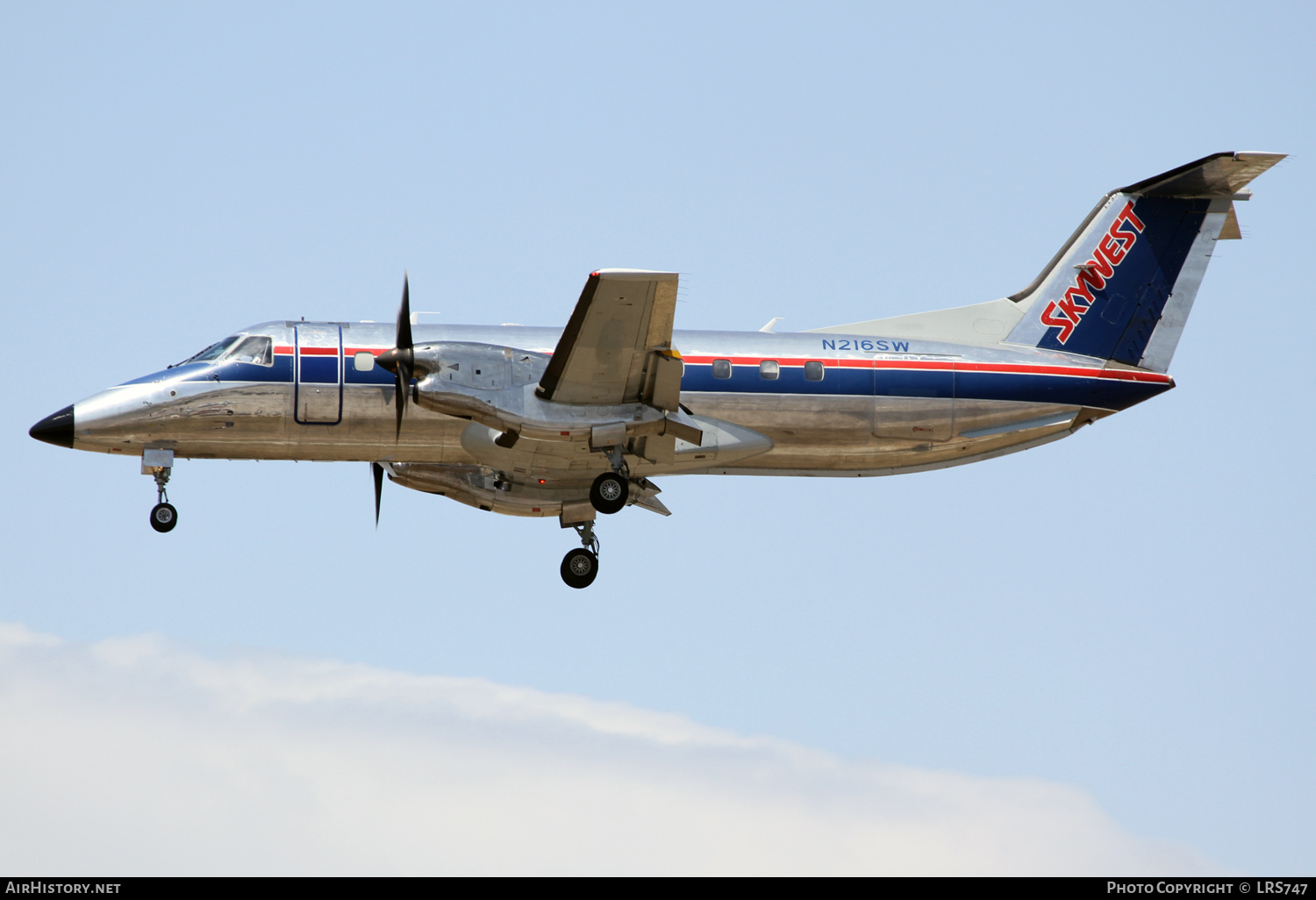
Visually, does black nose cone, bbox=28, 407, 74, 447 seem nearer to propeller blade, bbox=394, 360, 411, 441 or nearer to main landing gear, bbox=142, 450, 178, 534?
main landing gear, bbox=142, 450, 178, 534

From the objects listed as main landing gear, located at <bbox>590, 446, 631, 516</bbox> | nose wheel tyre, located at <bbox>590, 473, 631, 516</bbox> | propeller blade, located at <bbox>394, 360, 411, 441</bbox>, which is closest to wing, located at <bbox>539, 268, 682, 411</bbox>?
main landing gear, located at <bbox>590, 446, 631, 516</bbox>

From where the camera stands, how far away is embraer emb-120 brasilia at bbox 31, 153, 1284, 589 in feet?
68.9

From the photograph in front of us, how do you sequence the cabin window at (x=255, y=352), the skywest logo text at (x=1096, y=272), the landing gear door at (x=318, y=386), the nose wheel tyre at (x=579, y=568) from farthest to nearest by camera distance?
the skywest logo text at (x=1096, y=272) → the nose wheel tyre at (x=579, y=568) → the cabin window at (x=255, y=352) → the landing gear door at (x=318, y=386)

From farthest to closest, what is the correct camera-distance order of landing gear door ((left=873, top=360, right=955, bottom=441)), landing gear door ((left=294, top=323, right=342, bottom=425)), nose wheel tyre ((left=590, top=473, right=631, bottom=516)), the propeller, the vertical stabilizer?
1. the vertical stabilizer
2. landing gear door ((left=873, top=360, right=955, bottom=441))
3. landing gear door ((left=294, top=323, right=342, bottom=425))
4. nose wheel tyre ((left=590, top=473, right=631, bottom=516))
5. the propeller

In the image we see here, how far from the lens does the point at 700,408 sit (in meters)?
22.6

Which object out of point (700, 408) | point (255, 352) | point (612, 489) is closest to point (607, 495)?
point (612, 489)

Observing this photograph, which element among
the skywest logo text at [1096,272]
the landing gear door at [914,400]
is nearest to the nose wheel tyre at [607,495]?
the landing gear door at [914,400]

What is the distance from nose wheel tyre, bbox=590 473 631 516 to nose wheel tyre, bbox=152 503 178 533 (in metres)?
6.39

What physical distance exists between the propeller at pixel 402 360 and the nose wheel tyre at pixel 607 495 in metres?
3.01

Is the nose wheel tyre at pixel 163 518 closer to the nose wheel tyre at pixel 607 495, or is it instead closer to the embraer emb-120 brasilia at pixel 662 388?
the embraer emb-120 brasilia at pixel 662 388

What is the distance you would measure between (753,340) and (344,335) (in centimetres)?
620

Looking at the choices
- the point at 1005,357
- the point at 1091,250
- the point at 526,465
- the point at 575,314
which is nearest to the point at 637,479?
the point at 526,465

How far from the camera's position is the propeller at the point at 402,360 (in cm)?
2084

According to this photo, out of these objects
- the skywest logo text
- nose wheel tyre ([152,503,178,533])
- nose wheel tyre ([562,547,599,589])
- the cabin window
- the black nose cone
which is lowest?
nose wheel tyre ([562,547,599,589])
